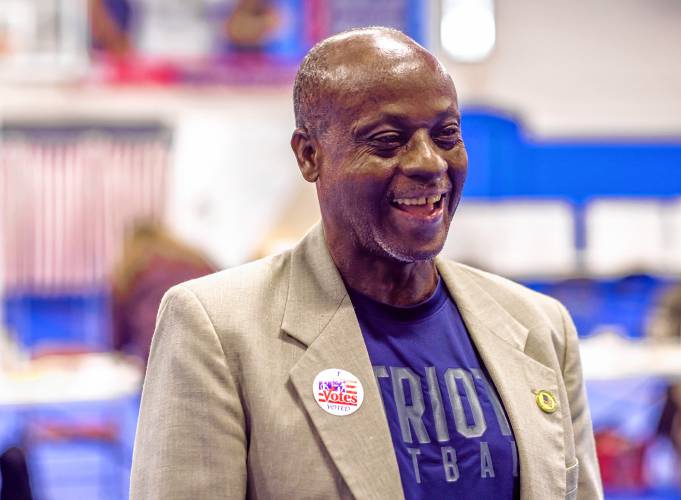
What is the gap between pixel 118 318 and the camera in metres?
5.47

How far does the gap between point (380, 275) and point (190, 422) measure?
14.7 inches

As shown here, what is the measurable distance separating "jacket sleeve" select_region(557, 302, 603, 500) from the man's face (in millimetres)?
366

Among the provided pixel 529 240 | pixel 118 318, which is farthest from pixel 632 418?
pixel 118 318

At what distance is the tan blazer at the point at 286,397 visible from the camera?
1324 mm

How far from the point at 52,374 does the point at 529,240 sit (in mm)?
4949

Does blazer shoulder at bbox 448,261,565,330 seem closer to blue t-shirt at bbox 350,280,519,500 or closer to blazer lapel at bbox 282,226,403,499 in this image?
blue t-shirt at bbox 350,280,519,500

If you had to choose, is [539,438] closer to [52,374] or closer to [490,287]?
[490,287]

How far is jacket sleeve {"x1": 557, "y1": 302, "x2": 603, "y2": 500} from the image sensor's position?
5.18 ft

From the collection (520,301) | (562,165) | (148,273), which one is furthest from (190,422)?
(562,165)

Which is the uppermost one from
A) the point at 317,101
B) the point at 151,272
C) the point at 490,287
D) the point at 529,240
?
the point at 317,101

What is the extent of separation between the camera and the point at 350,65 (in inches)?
55.8

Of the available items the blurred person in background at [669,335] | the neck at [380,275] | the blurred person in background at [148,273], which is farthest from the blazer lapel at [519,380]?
the blurred person in background at [669,335]

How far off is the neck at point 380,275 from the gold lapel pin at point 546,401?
24 centimetres

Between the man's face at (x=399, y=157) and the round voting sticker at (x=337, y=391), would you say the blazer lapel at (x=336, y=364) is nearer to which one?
the round voting sticker at (x=337, y=391)
